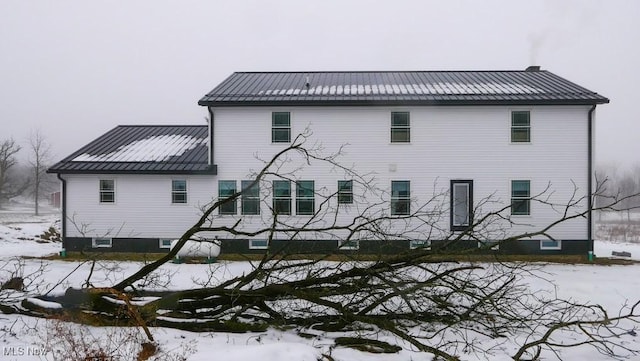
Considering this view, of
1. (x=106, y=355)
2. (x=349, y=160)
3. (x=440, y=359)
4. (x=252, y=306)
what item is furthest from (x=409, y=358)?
(x=349, y=160)

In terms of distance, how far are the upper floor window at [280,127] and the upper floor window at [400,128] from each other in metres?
4.00

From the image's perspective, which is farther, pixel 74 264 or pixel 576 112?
pixel 576 112

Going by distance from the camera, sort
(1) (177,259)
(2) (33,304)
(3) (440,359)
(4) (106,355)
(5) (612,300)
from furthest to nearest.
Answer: (1) (177,259) < (5) (612,300) < (2) (33,304) < (3) (440,359) < (4) (106,355)

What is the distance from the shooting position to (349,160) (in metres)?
14.8

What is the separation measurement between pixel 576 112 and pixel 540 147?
1836 millimetres

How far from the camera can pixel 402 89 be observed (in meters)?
15.7

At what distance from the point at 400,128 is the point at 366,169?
205cm

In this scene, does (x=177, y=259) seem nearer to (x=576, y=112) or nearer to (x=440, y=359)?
(x=440, y=359)

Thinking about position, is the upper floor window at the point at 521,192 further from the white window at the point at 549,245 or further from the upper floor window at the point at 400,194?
the upper floor window at the point at 400,194

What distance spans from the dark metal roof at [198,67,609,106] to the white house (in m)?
0.08

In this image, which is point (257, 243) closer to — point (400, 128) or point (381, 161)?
point (381, 161)

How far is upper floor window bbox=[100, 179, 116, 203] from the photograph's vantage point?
15.0 m

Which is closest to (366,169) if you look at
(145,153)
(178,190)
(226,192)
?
(226,192)

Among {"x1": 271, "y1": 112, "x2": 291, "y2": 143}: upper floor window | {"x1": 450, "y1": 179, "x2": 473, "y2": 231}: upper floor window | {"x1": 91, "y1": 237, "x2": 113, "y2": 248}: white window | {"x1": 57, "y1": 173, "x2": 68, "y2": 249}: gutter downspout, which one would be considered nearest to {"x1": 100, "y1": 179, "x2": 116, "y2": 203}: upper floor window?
{"x1": 57, "y1": 173, "x2": 68, "y2": 249}: gutter downspout
